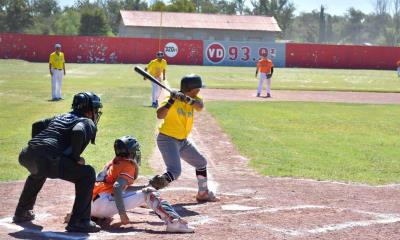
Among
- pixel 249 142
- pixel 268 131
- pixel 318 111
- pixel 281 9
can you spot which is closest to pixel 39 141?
pixel 249 142

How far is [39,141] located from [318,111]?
58.0 feet

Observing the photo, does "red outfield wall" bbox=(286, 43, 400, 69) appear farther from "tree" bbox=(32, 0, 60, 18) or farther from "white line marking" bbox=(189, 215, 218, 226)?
"tree" bbox=(32, 0, 60, 18)

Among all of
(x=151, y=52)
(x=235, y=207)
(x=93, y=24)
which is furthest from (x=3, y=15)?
(x=235, y=207)

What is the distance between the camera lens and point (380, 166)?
41.3 feet

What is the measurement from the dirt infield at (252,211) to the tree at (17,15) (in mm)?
79760

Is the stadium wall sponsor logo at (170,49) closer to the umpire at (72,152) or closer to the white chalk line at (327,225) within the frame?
the white chalk line at (327,225)

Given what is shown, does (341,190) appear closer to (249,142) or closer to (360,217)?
(360,217)

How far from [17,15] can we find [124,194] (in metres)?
84.1

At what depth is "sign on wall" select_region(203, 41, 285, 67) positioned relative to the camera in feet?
202

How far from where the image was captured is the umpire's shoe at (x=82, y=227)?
7.05 metres

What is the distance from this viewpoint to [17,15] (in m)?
87.1

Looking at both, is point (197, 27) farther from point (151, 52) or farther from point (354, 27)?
point (354, 27)

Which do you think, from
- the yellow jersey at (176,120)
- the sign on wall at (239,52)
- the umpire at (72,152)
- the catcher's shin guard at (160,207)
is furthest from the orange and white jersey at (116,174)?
the sign on wall at (239,52)

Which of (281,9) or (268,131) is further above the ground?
(281,9)
